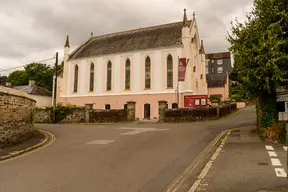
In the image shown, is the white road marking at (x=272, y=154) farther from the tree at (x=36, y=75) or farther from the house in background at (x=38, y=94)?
the tree at (x=36, y=75)

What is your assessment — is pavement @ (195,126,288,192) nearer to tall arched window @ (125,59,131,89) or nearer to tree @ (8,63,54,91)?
tall arched window @ (125,59,131,89)

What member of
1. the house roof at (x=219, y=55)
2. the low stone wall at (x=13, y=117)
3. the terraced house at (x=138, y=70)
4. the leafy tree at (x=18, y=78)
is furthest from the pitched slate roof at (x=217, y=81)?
the low stone wall at (x=13, y=117)

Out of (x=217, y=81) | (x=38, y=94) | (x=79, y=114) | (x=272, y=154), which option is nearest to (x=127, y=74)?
(x=79, y=114)

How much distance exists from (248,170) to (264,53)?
6737 millimetres

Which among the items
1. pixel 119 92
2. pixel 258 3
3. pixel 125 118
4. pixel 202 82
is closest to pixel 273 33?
pixel 258 3

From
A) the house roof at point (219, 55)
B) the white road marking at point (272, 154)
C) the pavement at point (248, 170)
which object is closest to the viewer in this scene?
the pavement at point (248, 170)

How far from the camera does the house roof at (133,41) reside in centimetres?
4006

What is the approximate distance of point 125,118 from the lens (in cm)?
3175

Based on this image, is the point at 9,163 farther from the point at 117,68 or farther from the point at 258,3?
the point at 117,68

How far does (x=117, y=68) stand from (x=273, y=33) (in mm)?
31388

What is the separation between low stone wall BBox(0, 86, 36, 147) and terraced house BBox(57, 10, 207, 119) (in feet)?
70.8

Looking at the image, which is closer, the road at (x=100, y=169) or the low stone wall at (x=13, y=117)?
the road at (x=100, y=169)

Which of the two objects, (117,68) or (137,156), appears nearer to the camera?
(137,156)

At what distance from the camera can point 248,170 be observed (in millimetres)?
7711
